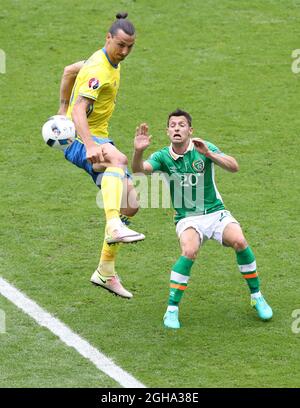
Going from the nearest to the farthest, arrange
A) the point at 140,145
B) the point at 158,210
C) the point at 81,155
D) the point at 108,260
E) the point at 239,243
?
1. the point at 140,145
2. the point at 239,243
3. the point at 81,155
4. the point at 108,260
5. the point at 158,210

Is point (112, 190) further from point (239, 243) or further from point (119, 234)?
point (239, 243)

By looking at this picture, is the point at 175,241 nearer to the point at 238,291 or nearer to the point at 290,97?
the point at 238,291

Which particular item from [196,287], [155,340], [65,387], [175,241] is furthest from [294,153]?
[65,387]

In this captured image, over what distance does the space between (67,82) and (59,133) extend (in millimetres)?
827

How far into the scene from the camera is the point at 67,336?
405 inches

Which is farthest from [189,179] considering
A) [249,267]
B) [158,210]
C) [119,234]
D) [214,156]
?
[158,210]

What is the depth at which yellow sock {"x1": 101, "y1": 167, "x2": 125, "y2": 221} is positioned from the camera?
35.0ft

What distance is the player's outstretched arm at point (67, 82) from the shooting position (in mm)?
11398

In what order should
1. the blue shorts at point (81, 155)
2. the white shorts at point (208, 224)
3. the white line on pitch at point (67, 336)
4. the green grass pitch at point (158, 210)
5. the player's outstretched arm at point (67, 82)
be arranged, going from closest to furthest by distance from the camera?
the white line on pitch at point (67, 336), the green grass pitch at point (158, 210), the white shorts at point (208, 224), the blue shorts at point (81, 155), the player's outstretched arm at point (67, 82)

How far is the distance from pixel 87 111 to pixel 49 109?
5364mm

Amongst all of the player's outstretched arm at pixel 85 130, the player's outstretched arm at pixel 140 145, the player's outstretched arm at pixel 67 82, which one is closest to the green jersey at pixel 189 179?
the player's outstretched arm at pixel 140 145

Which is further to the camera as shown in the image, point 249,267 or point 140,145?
point 249,267

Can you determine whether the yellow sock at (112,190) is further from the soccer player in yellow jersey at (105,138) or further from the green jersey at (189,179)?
the green jersey at (189,179)

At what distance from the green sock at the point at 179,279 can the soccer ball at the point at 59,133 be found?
5.09 feet
